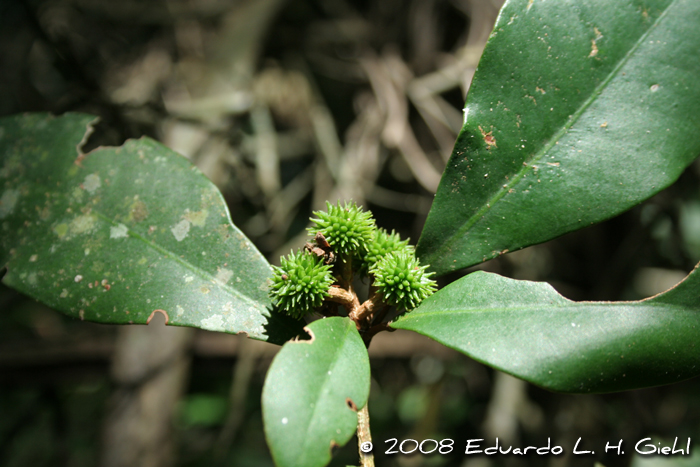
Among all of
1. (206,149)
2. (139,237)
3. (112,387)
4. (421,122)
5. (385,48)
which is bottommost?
(139,237)

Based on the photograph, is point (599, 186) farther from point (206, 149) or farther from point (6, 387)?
point (6, 387)

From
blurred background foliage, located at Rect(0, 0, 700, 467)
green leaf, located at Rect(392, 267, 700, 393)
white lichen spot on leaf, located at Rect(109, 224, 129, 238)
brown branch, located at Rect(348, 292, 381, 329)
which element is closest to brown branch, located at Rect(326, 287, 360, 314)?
brown branch, located at Rect(348, 292, 381, 329)

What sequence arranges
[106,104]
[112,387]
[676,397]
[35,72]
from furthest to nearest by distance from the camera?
[35,72], [676,397], [112,387], [106,104]

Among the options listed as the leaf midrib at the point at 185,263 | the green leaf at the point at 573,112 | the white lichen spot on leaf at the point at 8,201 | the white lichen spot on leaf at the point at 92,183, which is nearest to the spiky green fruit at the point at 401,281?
the green leaf at the point at 573,112

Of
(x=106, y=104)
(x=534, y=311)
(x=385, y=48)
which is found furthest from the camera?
(x=385, y=48)

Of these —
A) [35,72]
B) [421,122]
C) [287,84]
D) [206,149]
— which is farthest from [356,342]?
[35,72]

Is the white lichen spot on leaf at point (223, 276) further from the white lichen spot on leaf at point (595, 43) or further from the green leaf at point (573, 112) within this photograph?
the white lichen spot on leaf at point (595, 43)

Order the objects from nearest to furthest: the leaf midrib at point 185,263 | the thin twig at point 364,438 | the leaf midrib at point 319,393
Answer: the leaf midrib at point 319,393 → the thin twig at point 364,438 → the leaf midrib at point 185,263

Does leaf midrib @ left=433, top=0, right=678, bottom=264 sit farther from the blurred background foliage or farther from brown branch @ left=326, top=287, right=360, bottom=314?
the blurred background foliage
